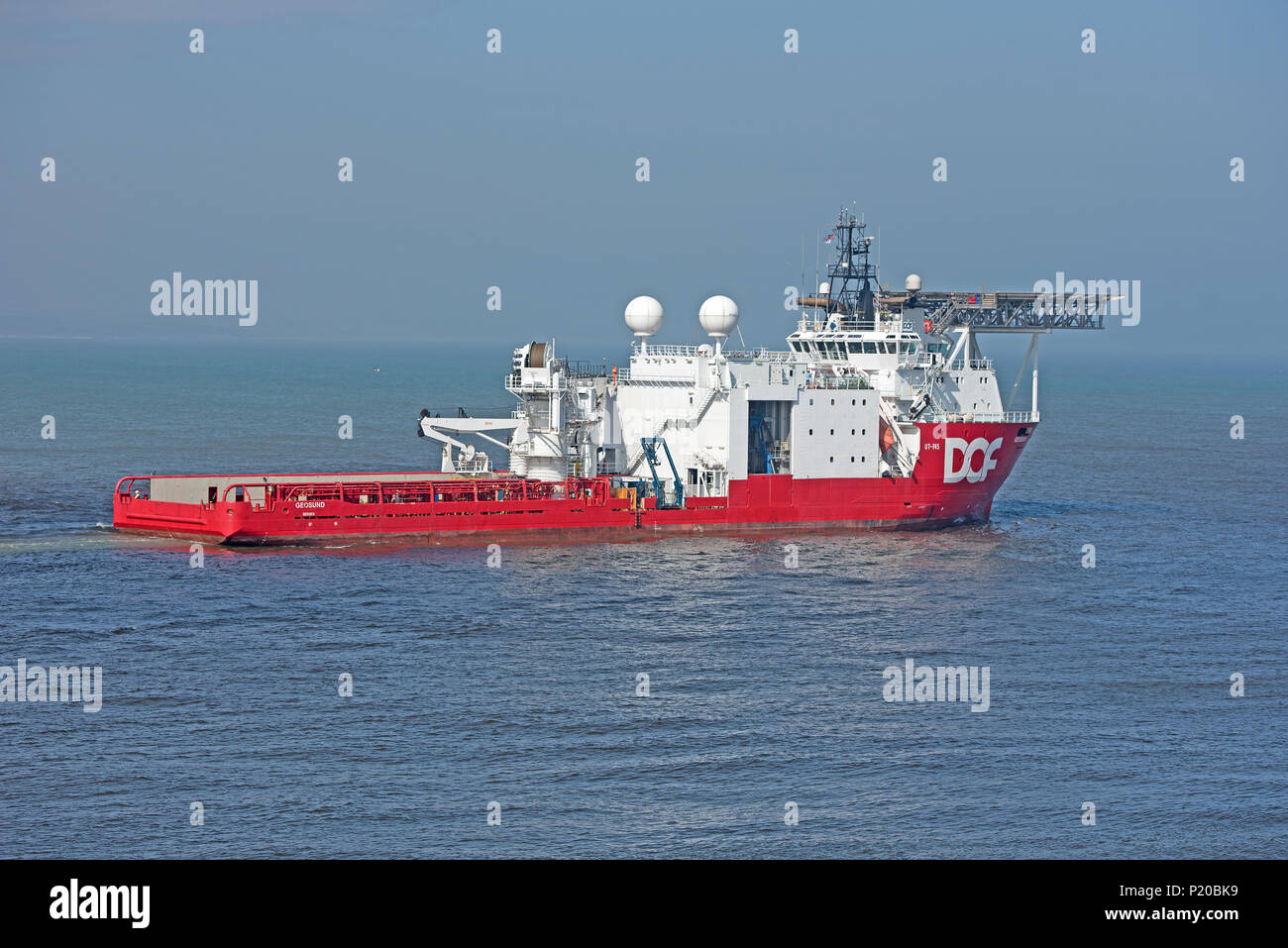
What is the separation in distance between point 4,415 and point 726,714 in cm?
10084

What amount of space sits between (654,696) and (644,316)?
29564mm

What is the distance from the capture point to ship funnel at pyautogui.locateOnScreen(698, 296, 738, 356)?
61406mm

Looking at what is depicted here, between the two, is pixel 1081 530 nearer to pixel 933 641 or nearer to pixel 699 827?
pixel 933 641

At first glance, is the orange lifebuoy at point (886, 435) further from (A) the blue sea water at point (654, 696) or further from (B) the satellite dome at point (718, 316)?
(B) the satellite dome at point (718, 316)

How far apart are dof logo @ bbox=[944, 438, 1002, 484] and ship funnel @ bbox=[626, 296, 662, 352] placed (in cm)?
1314

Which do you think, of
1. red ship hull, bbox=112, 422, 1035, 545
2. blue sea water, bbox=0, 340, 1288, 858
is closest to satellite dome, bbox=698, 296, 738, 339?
red ship hull, bbox=112, 422, 1035, 545

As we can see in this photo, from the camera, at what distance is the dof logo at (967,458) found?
6069cm

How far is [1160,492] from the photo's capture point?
249ft

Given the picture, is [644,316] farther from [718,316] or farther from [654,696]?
[654,696]

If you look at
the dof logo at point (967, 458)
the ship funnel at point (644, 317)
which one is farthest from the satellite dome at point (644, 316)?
the dof logo at point (967, 458)

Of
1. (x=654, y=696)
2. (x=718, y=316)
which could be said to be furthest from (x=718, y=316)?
(x=654, y=696)

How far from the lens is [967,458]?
6116cm

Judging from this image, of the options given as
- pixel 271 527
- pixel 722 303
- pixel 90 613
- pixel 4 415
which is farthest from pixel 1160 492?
pixel 4 415

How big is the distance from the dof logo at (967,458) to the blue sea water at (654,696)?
7.91 ft
